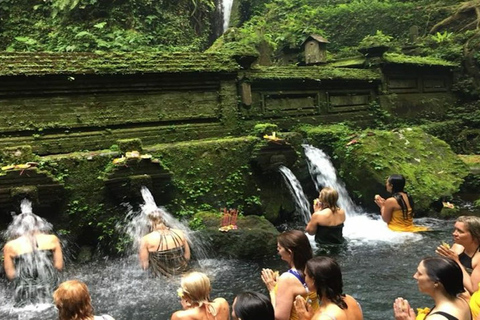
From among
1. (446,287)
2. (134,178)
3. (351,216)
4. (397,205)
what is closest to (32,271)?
(134,178)

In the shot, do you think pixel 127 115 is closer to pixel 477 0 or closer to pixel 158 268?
pixel 158 268

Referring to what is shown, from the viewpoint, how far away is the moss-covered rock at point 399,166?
10.5 meters

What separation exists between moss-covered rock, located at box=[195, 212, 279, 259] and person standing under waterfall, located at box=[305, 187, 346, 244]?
0.85 metres

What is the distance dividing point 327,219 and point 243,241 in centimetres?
162

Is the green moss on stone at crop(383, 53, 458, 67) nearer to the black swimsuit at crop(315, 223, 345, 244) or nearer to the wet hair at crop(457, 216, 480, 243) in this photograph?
the black swimsuit at crop(315, 223, 345, 244)

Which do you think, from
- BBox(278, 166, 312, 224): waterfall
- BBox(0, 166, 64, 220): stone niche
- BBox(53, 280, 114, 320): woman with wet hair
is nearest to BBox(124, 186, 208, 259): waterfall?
BBox(0, 166, 64, 220): stone niche

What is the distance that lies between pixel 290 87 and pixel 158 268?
7.69m

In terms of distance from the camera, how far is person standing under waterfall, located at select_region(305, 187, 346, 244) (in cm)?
752

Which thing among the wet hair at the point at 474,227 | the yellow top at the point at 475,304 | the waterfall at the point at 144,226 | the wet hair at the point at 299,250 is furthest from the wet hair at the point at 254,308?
the waterfall at the point at 144,226

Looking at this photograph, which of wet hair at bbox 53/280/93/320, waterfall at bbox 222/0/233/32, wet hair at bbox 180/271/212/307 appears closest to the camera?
wet hair at bbox 53/280/93/320

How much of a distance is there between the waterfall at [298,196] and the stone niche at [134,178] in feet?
10.7

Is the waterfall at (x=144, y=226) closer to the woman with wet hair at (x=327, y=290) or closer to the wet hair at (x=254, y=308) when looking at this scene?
the woman with wet hair at (x=327, y=290)

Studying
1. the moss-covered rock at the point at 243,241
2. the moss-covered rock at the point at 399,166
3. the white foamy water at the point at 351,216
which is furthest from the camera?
the moss-covered rock at the point at 399,166

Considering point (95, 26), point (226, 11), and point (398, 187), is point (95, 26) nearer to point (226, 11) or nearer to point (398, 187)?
point (226, 11)
